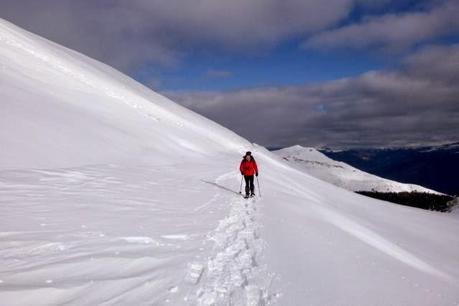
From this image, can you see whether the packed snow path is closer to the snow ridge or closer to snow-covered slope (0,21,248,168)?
the snow ridge

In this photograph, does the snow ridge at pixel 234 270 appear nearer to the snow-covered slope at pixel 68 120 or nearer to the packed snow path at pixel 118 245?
the packed snow path at pixel 118 245

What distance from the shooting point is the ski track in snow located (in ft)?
20.2

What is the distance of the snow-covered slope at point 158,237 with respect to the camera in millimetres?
6297

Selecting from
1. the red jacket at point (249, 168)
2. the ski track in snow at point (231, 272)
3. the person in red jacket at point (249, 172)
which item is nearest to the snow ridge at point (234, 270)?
the ski track in snow at point (231, 272)

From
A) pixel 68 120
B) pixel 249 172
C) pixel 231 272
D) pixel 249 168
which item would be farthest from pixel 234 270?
pixel 68 120

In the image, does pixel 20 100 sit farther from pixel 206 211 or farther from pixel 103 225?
pixel 103 225

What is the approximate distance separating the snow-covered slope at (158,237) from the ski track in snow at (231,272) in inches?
1.4

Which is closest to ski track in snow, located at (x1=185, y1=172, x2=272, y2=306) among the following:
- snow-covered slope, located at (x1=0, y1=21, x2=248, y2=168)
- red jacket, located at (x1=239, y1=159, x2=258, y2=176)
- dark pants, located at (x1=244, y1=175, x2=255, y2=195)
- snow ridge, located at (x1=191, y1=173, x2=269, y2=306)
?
snow ridge, located at (x1=191, y1=173, x2=269, y2=306)

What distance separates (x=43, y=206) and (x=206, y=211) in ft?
16.8

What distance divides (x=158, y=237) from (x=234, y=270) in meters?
2.36

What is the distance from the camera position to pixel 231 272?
730 centimetres

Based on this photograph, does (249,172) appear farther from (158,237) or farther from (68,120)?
(68,120)

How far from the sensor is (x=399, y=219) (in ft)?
85.4

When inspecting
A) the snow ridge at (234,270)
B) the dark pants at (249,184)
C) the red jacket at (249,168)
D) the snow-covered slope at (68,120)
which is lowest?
the snow ridge at (234,270)
